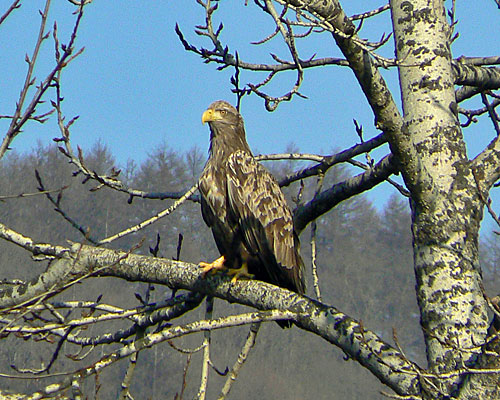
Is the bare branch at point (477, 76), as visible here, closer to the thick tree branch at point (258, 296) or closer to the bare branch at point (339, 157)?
the bare branch at point (339, 157)

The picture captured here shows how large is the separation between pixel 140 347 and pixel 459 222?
1774 millimetres

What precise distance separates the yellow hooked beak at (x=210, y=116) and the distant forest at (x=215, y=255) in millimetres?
30445

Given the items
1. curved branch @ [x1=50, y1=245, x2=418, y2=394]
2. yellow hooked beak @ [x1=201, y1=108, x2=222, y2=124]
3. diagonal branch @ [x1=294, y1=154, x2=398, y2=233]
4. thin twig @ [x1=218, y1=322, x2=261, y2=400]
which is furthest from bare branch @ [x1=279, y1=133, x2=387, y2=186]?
thin twig @ [x1=218, y1=322, x2=261, y2=400]

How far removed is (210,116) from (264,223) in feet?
4.15

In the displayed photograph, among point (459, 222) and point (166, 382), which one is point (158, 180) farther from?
point (459, 222)

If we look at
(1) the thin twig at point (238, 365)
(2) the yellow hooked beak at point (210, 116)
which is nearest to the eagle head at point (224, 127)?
(2) the yellow hooked beak at point (210, 116)

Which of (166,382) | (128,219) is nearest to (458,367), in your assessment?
(166,382)

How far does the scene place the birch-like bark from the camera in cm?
351

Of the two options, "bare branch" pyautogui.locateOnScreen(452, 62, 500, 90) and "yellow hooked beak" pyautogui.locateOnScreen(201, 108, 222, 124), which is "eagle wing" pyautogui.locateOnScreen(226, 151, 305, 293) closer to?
"yellow hooked beak" pyautogui.locateOnScreen(201, 108, 222, 124)

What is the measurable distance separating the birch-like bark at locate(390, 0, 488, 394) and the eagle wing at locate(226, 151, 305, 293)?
4.56 ft

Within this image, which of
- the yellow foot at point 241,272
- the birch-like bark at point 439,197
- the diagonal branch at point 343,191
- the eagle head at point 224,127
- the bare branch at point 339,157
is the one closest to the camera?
the birch-like bark at point 439,197

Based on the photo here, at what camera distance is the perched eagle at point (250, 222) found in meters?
4.96

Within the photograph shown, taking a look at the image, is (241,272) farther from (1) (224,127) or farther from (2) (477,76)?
(2) (477,76)

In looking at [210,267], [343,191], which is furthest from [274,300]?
[343,191]
